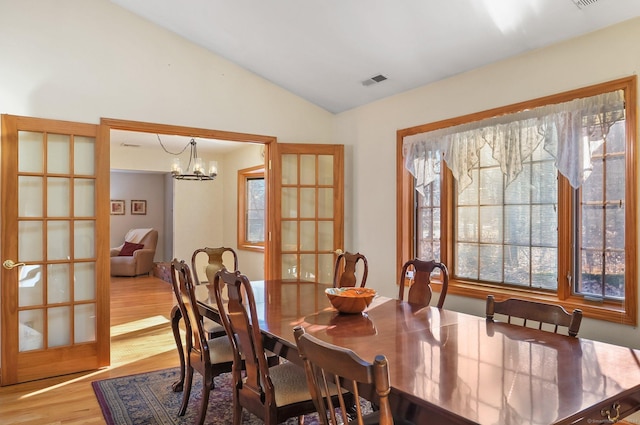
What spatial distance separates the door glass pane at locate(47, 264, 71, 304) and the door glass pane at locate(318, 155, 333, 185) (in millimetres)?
2565

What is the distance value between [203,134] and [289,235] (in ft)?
4.51

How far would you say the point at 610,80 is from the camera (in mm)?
2799

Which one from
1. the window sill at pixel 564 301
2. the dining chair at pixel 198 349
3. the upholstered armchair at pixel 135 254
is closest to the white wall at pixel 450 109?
the window sill at pixel 564 301

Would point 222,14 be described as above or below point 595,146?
above

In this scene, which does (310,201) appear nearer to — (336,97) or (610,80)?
(336,97)

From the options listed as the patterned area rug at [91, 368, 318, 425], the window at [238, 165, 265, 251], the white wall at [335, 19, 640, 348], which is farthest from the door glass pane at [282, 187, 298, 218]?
the window at [238, 165, 265, 251]

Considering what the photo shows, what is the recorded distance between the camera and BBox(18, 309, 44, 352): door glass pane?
348cm

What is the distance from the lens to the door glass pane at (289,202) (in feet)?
15.8

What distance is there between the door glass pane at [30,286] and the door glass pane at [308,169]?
8.40 ft

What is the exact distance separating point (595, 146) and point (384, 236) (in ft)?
6.88

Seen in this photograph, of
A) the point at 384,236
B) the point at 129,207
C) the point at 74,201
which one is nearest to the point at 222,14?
the point at 74,201

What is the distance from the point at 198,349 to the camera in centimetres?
277

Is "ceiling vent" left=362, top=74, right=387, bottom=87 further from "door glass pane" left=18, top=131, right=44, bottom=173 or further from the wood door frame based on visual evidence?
"door glass pane" left=18, top=131, right=44, bottom=173

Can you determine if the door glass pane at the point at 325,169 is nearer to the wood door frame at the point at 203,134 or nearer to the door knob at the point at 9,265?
the wood door frame at the point at 203,134
